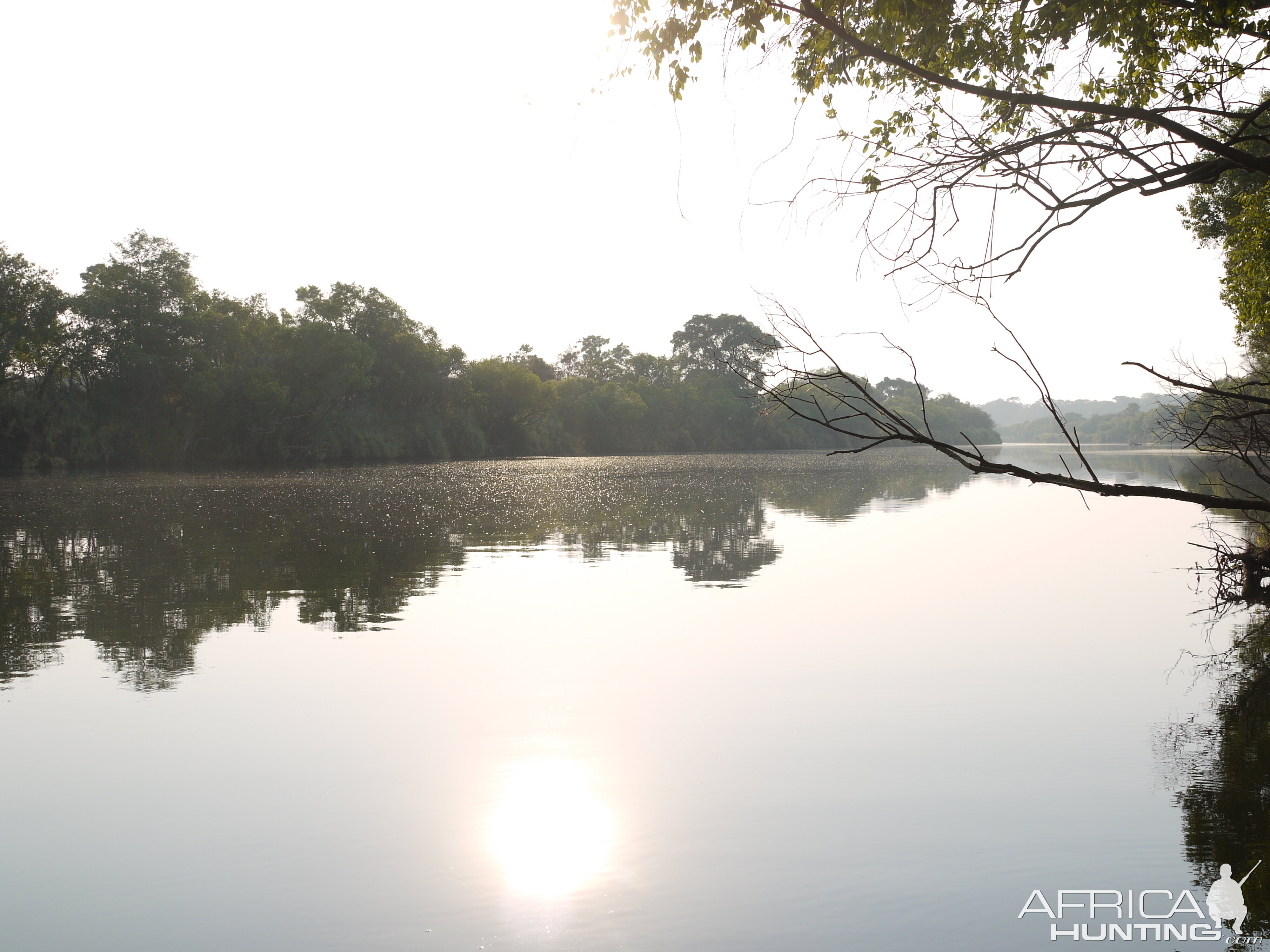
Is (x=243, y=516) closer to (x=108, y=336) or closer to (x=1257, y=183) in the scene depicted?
(x=1257, y=183)

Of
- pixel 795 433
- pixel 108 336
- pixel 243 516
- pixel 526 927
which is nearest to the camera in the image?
pixel 526 927

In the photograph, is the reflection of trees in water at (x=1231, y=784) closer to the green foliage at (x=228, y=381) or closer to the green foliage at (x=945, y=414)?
the green foliage at (x=228, y=381)

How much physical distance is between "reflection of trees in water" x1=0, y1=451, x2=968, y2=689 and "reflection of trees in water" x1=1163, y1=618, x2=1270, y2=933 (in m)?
6.23

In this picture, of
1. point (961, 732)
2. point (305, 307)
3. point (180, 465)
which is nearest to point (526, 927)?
point (961, 732)

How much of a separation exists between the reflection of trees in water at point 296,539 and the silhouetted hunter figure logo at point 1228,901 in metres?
6.76

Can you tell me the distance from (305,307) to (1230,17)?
59.6 metres

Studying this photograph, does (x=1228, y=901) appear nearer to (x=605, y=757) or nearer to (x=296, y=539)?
(x=605, y=757)

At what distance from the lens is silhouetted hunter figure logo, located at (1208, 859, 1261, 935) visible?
3662 mm

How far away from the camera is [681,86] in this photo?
5883 millimetres

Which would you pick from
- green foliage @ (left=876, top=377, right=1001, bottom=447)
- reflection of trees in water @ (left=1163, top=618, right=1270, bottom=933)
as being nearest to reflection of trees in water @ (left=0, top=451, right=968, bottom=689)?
reflection of trees in water @ (left=1163, top=618, right=1270, bottom=933)

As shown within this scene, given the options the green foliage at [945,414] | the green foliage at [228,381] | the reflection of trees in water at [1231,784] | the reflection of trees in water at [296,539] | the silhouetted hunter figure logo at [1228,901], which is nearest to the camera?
the silhouetted hunter figure logo at [1228,901]

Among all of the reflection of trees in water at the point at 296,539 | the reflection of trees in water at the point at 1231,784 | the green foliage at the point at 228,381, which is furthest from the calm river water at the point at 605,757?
the green foliage at the point at 228,381

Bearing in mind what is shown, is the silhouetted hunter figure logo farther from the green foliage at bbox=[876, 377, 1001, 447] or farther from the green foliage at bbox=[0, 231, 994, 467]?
the green foliage at bbox=[876, 377, 1001, 447]

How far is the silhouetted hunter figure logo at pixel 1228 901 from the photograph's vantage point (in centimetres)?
366
